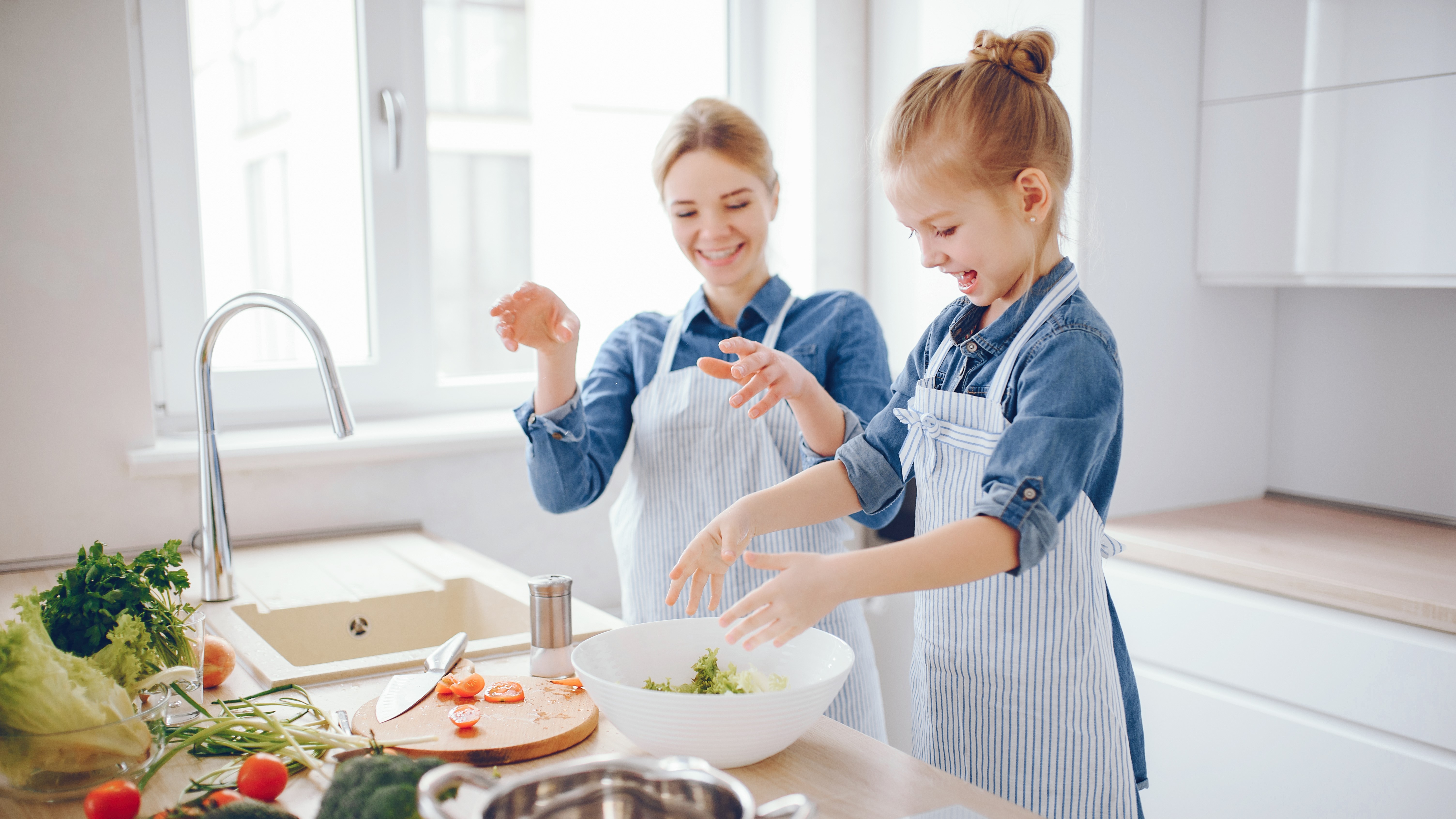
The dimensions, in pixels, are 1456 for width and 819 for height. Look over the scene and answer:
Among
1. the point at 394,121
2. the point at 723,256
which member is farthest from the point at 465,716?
the point at 394,121

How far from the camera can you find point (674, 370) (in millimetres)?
1603

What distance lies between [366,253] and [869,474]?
139 cm

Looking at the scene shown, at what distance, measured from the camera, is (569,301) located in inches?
95.6

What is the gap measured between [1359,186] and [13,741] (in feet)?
6.85

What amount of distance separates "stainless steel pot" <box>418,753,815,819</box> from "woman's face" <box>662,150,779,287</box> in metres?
0.96

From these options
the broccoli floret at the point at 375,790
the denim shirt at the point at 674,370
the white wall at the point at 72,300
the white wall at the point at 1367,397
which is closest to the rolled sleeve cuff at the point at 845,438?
the denim shirt at the point at 674,370

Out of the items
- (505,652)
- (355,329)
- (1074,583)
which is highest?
(355,329)

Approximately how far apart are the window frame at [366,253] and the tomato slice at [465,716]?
1.20 m

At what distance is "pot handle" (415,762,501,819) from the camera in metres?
0.62

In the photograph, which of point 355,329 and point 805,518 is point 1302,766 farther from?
point 355,329

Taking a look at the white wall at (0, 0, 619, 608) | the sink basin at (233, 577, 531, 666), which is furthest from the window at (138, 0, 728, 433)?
the sink basin at (233, 577, 531, 666)

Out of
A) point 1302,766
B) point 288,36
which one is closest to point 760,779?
point 1302,766

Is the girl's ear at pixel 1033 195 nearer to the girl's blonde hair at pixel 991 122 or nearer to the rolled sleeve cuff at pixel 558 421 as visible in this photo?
the girl's blonde hair at pixel 991 122

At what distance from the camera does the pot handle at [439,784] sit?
62cm
